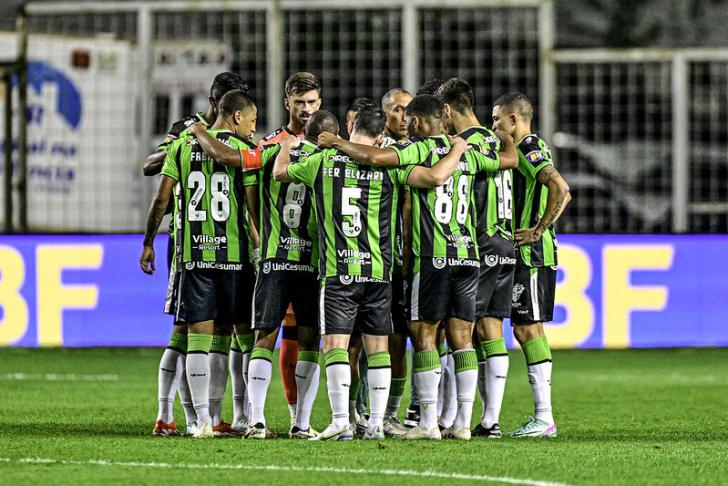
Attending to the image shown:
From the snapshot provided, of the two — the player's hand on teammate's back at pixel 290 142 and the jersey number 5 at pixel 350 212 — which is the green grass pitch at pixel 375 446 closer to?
the jersey number 5 at pixel 350 212

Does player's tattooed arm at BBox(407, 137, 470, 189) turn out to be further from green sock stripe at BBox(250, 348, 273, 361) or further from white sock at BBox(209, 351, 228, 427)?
white sock at BBox(209, 351, 228, 427)

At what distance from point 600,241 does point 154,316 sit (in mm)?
4543

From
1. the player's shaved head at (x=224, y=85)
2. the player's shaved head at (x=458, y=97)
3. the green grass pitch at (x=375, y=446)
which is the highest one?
the player's shaved head at (x=224, y=85)

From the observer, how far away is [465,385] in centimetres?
898

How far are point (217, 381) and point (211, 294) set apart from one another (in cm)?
56

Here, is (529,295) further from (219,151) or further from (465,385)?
(219,151)

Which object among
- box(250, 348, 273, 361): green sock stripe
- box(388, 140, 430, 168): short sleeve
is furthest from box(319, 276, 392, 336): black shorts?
box(388, 140, 430, 168): short sleeve

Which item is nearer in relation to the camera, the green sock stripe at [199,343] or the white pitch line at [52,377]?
the green sock stripe at [199,343]

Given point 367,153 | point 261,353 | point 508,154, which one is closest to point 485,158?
point 508,154

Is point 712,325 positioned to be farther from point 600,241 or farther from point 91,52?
point 91,52

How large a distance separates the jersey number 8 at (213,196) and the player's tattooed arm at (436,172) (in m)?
1.10

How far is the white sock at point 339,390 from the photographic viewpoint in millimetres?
8633

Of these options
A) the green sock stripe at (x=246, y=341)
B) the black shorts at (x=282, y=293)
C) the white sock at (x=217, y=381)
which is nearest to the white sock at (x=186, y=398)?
the white sock at (x=217, y=381)

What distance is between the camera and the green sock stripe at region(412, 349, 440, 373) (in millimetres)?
8891
